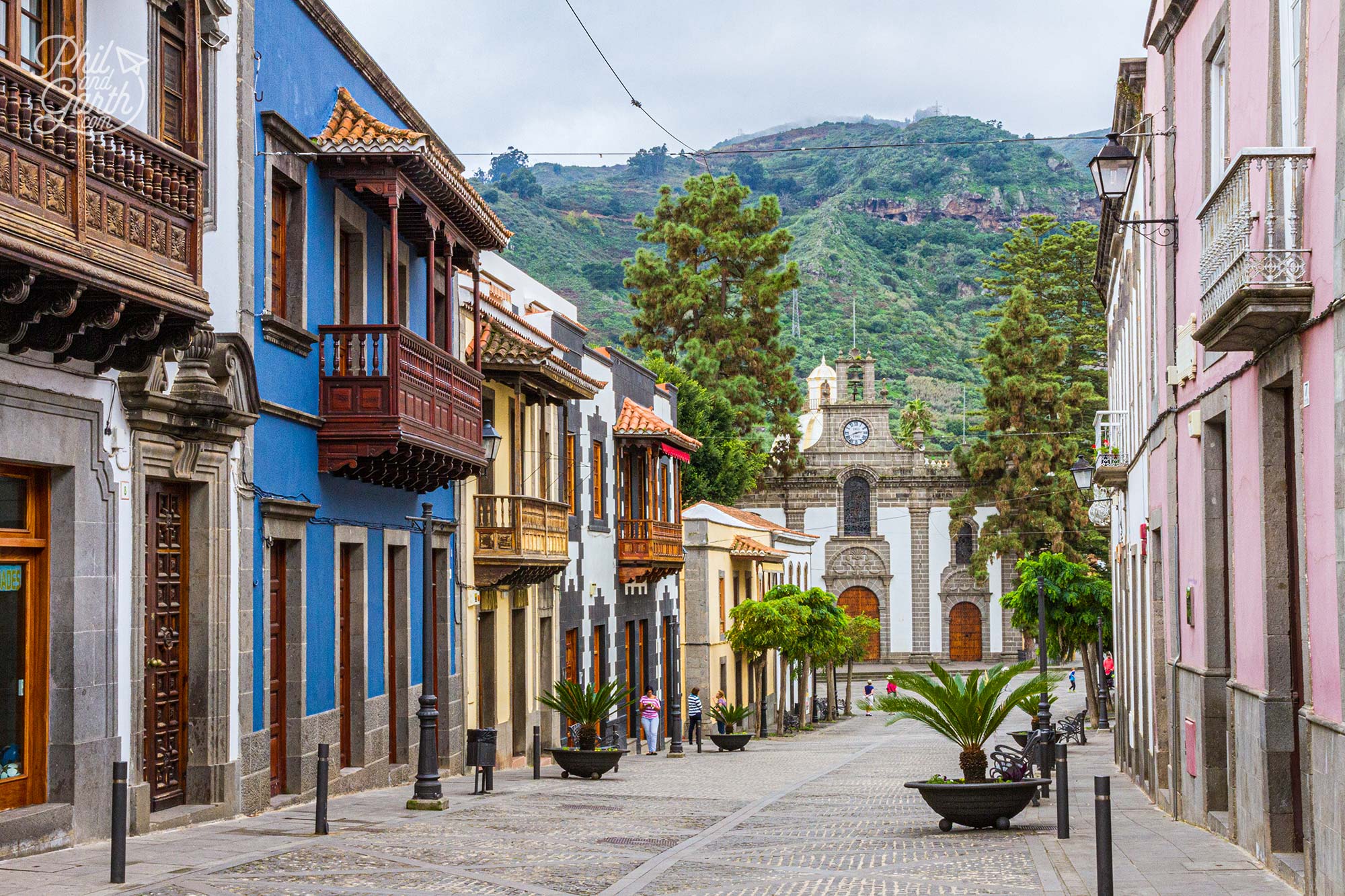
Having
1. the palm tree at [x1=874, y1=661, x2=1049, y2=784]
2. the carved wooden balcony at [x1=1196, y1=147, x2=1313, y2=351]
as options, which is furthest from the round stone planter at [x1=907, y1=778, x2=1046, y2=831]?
the carved wooden balcony at [x1=1196, y1=147, x2=1313, y2=351]

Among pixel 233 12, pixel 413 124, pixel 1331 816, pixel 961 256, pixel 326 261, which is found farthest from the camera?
pixel 961 256

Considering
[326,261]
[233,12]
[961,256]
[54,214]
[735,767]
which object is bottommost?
[735,767]

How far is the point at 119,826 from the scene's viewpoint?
→ 9.98 meters

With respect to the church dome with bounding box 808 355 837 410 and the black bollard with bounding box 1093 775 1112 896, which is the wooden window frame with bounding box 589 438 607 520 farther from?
the church dome with bounding box 808 355 837 410

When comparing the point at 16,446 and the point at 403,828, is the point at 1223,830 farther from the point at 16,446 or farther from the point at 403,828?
the point at 16,446

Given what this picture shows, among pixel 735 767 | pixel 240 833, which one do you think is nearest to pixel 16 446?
pixel 240 833

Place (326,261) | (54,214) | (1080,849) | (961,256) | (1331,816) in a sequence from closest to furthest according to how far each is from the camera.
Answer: (1331,816) → (54,214) → (1080,849) → (326,261) → (961,256)

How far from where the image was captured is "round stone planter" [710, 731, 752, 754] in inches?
1324

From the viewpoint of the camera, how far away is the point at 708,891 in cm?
1104

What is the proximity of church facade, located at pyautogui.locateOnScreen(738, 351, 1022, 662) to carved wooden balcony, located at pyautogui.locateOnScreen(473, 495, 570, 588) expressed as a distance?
53.9 meters

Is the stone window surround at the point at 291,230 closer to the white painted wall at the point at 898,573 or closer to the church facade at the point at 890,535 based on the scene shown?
the church facade at the point at 890,535

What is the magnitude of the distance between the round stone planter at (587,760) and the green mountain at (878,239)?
95.6 meters

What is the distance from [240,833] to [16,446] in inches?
162

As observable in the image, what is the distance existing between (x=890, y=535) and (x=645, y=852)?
68.0m
